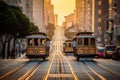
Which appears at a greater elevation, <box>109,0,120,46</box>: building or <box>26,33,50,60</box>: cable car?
<box>109,0,120,46</box>: building

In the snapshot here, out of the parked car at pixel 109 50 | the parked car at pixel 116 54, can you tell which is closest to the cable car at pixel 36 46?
the parked car at pixel 116 54

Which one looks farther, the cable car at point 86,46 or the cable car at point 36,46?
the cable car at point 36,46

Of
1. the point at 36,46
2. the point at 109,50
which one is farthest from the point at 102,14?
the point at 36,46

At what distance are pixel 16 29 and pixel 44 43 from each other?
26562mm

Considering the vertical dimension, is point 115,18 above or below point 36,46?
above

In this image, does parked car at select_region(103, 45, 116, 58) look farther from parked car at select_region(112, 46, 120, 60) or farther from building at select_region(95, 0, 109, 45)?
building at select_region(95, 0, 109, 45)

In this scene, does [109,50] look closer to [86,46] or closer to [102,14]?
[86,46]

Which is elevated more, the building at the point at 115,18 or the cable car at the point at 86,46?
the building at the point at 115,18

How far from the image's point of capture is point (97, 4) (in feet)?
653

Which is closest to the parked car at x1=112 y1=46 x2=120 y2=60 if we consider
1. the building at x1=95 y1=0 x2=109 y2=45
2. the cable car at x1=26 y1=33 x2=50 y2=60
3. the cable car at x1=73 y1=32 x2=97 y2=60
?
the cable car at x1=73 y1=32 x2=97 y2=60

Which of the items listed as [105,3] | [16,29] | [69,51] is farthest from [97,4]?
[16,29]

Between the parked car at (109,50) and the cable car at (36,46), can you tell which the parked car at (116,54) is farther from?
the cable car at (36,46)

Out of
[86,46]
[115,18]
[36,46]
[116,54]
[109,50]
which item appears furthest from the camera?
[115,18]

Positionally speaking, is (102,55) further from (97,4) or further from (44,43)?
(97,4)
